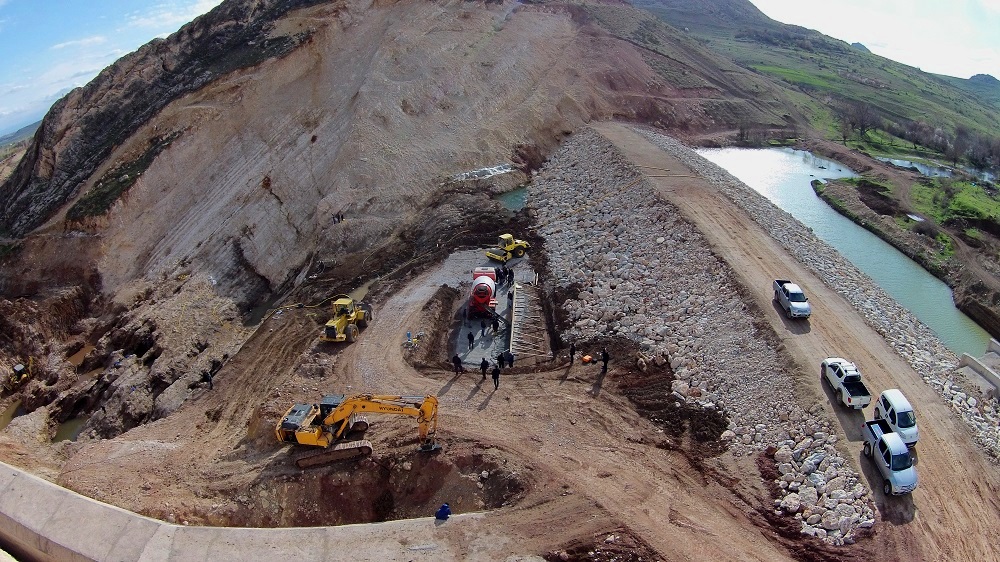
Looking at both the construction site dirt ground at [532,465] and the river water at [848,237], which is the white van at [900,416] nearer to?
the construction site dirt ground at [532,465]

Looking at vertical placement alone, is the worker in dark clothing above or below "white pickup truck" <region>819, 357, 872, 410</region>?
below

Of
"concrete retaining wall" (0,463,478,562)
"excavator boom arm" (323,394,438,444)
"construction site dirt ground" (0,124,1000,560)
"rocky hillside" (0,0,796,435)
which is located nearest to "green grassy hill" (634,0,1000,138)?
"rocky hillside" (0,0,796,435)

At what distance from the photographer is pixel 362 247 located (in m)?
32.9

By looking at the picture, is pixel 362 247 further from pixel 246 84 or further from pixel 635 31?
pixel 635 31

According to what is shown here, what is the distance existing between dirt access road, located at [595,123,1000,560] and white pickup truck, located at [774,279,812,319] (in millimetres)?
360

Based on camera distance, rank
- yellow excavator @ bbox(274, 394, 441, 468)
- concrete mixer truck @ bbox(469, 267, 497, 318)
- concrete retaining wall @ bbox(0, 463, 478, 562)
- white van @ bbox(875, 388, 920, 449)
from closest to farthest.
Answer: concrete retaining wall @ bbox(0, 463, 478, 562)
white van @ bbox(875, 388, 920, 449)
yellow excavator @ bbox(274, 394, 441, 468)
concrete mixer truck @ bbox(469, 267, 497, 318)

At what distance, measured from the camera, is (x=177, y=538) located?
1563cm

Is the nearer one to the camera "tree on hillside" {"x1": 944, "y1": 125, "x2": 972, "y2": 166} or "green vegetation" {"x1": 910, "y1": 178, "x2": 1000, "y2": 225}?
"green vegetation" {"x1": 910, "y1": 178, "x2": 1000, "y2": 225}

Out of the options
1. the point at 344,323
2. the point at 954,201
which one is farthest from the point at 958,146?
the point at 344,323

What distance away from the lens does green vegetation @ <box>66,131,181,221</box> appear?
105 feet

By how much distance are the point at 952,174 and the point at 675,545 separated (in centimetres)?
5159

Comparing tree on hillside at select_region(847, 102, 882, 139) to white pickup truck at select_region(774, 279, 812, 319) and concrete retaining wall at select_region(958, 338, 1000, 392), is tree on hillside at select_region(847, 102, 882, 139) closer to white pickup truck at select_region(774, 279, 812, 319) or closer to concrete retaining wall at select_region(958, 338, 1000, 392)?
concrete retaining wall at select_region(958, 338, 1000, 392)

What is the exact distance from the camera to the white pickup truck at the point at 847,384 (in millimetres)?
16797

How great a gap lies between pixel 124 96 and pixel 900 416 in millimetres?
43239
